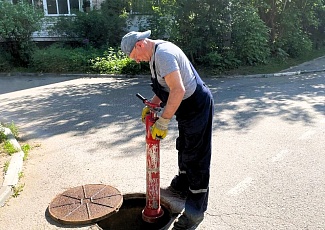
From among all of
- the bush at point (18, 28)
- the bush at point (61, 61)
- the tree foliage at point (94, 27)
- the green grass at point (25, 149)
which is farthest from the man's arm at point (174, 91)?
the tree foliage at point (94, 27)

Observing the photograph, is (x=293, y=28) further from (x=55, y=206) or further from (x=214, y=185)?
(x=55, y=206)

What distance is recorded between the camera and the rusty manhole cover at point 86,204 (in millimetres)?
3287

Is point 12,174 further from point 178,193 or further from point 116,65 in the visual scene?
point 116,65

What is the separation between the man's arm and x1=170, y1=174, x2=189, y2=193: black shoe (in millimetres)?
1122

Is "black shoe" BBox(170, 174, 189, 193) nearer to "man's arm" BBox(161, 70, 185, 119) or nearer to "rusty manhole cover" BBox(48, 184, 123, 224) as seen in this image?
"rusty manhole cover" BBox(48, 184, 123, 224)

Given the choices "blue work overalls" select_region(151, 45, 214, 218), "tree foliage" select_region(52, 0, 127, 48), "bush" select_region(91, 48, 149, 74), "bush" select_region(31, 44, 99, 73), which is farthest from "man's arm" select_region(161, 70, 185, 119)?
"tree foliage" select_region(52, 0, 127, 48)

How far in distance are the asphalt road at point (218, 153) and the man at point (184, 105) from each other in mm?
291

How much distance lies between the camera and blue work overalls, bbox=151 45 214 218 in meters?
3.03

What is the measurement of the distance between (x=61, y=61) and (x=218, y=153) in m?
10.4

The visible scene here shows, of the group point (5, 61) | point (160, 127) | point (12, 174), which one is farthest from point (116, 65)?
point (160, 127)

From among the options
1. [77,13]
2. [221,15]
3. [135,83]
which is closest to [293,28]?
[221,15]

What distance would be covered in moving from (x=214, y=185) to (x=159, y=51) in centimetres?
190

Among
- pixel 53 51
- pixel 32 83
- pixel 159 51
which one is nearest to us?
pixel 159 51

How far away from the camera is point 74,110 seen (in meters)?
7.62
